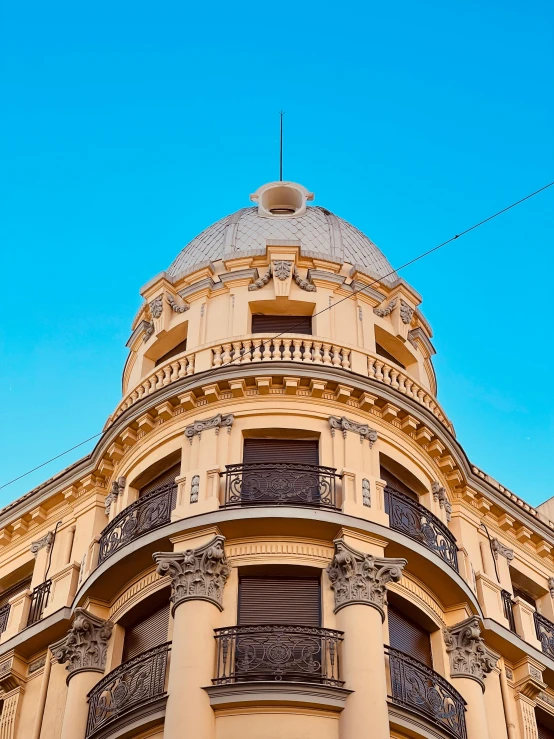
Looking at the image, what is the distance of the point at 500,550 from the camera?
2562 centimetres

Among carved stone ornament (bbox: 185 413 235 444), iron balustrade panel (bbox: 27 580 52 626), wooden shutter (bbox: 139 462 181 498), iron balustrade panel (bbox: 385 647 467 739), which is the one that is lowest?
iron balustrade panel (bbox: 385 647 467 739)

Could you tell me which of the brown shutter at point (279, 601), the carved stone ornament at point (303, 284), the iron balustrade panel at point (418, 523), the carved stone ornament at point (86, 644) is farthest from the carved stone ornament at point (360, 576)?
the carved stone ornament at point (303, 284)

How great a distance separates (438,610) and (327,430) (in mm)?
4106

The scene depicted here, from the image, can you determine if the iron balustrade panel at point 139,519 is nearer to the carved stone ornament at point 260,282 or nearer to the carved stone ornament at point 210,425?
the carved stone ornament at point 210,425

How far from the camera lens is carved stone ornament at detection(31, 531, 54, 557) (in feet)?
83.9

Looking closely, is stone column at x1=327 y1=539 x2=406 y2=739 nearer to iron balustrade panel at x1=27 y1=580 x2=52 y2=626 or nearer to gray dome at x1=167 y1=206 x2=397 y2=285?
iron balustrade panel at x1=27 y1=580 x2=52 y2=626

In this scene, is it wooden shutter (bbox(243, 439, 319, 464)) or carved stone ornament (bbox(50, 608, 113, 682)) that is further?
wooden shutter (bbox(243, 439, 319, 464))

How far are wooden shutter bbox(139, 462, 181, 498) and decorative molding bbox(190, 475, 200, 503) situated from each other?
1221 millimetres

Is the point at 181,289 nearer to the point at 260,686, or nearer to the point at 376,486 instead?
the point at 376,486

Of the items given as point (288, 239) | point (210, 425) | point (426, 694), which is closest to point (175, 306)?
point (288, 239)

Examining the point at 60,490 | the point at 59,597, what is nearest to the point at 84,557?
the point at 59,597

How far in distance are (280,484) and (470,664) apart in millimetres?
4804

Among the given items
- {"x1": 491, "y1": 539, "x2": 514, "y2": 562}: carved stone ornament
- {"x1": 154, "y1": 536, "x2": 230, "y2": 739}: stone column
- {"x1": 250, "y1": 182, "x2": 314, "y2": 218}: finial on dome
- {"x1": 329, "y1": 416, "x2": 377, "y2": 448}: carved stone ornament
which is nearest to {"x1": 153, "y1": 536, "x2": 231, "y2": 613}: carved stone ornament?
{"x1": 154, "y1": 536, "x2": 230, "y2": 739}: stone column

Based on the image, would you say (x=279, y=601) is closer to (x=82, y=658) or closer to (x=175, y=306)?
(x=82, y=658)
